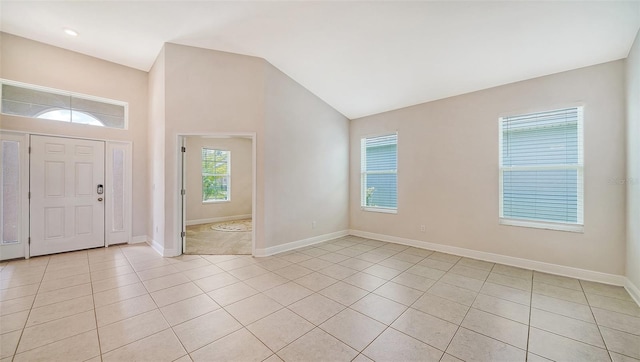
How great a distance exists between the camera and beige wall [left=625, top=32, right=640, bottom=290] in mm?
2588

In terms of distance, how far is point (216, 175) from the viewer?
742 cm

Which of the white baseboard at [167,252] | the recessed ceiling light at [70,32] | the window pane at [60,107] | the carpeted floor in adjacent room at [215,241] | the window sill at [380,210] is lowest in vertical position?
the carpeted floor in adjacent room at [215,241]

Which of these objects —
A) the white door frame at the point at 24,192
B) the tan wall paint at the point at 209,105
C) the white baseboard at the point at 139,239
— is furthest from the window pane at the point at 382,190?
the white door frame at the point at 24,192

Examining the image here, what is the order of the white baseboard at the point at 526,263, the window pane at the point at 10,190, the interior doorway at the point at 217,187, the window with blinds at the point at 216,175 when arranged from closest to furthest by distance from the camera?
the white baseboard at the point at 526,263, the window pane at the point at 10,190, the interior doorway at the point at 217,187, the window with blinds at the point at 216,175

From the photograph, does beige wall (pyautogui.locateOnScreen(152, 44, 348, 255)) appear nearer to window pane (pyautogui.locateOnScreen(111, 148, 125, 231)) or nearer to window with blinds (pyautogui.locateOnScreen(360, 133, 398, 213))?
window pane (pyautogui.locateOnScreen(111, 148, 125, 231))

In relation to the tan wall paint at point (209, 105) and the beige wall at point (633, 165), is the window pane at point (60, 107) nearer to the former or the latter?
the tan wall paint at point (209, 105)

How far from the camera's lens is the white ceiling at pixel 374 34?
2609 millimetres

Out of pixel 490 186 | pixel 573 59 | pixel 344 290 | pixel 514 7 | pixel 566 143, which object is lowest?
pixel 344 290

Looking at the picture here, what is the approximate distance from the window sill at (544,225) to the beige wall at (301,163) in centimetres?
305

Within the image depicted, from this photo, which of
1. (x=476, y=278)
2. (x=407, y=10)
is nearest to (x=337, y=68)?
(x=407, y=10)

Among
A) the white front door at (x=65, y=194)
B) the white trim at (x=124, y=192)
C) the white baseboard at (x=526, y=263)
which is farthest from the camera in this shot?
the white trim at (x=124, y=192)

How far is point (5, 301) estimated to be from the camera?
252cm

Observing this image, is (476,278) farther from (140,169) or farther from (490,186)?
(140,169)

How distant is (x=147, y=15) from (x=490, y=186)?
18.1 feet
